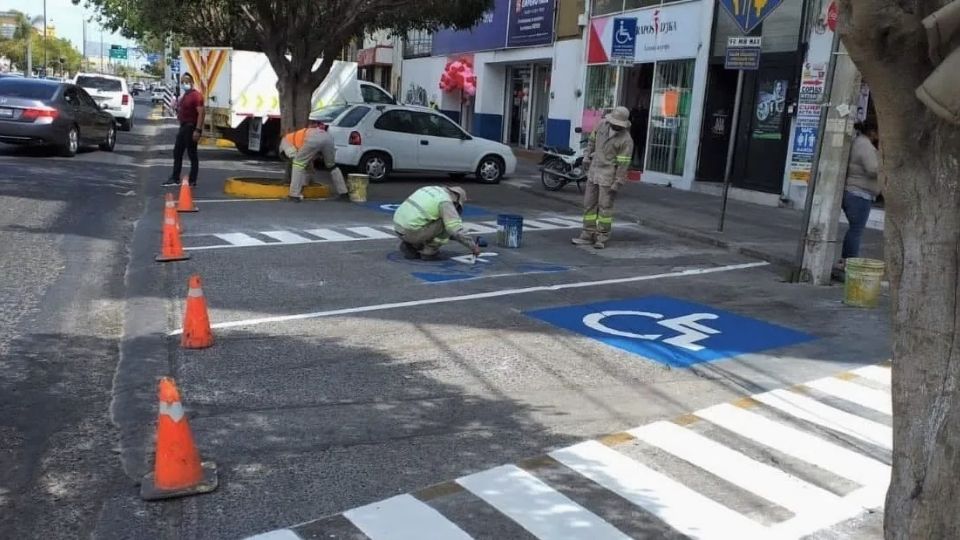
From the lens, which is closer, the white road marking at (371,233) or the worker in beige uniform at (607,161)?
the worker in beige uniform at (607,161)

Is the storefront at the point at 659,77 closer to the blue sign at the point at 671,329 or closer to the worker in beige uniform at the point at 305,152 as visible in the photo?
the worker in beige uniform at the point at 305,152

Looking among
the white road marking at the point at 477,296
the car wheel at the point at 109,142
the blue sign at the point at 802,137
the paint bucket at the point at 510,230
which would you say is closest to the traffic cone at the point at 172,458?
the white road marking at the point at 477,296

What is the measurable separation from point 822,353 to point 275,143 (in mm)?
17974

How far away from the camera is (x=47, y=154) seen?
19656 millimetres

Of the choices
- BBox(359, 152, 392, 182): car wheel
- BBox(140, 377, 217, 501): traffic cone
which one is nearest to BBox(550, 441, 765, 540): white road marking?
BBox(140, 377, 217, 501): traffic cone

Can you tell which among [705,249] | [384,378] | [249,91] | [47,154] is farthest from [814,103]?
[47,154]

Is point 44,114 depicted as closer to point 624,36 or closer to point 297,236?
point 297,236

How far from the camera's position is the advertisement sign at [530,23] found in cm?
2667

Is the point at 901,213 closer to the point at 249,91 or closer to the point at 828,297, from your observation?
the point at 828,297

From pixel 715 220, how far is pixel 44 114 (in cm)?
1355

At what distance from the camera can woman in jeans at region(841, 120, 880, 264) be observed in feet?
32.8

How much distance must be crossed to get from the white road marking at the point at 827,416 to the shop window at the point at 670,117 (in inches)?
569

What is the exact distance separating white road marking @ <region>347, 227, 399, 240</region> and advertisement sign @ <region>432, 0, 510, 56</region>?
16234mm

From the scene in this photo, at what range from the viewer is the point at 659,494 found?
4.54 metres
